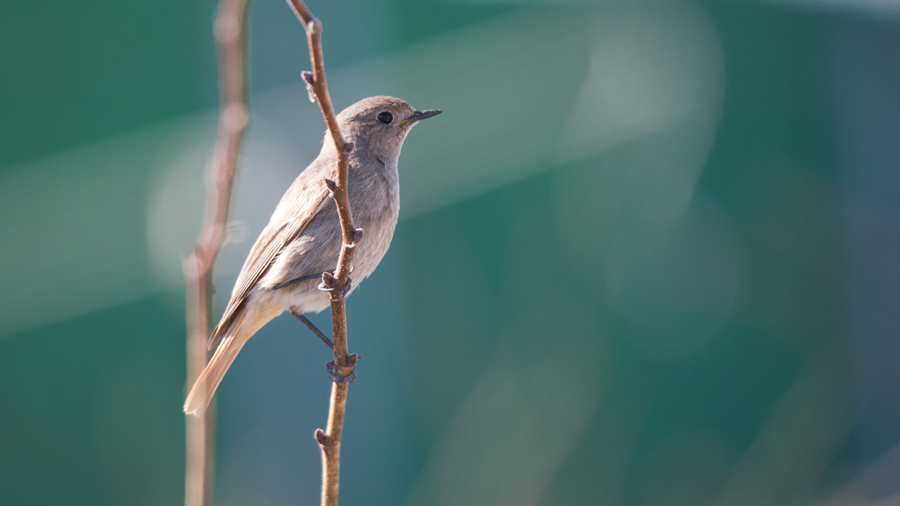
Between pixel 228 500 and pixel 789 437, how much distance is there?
411 centimetres

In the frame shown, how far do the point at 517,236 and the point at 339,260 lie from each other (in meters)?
5.31

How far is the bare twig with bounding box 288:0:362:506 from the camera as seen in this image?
4.27 feet

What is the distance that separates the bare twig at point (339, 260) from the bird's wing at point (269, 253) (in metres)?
0.79

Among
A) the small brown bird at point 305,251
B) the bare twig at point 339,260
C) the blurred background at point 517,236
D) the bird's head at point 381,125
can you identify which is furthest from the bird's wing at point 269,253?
the blurred background at point 517,236

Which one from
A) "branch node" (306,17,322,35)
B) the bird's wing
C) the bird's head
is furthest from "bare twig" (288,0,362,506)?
the bird's head

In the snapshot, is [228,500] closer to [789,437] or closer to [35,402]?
[35,402]

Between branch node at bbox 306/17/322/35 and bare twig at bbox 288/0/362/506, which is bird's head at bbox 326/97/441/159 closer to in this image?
bare twig at bbox 288/0/362/506

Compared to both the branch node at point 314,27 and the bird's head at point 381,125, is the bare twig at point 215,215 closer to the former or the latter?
the branch node at point 314,27

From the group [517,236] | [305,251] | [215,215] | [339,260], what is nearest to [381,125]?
[305,251]

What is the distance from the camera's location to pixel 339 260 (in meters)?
1.98

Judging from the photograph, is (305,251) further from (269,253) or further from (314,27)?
(314,27)

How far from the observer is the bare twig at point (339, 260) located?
4.27 ft

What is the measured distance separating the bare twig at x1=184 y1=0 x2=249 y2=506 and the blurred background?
15.2 ft

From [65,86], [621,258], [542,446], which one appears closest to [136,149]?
[65,86]
